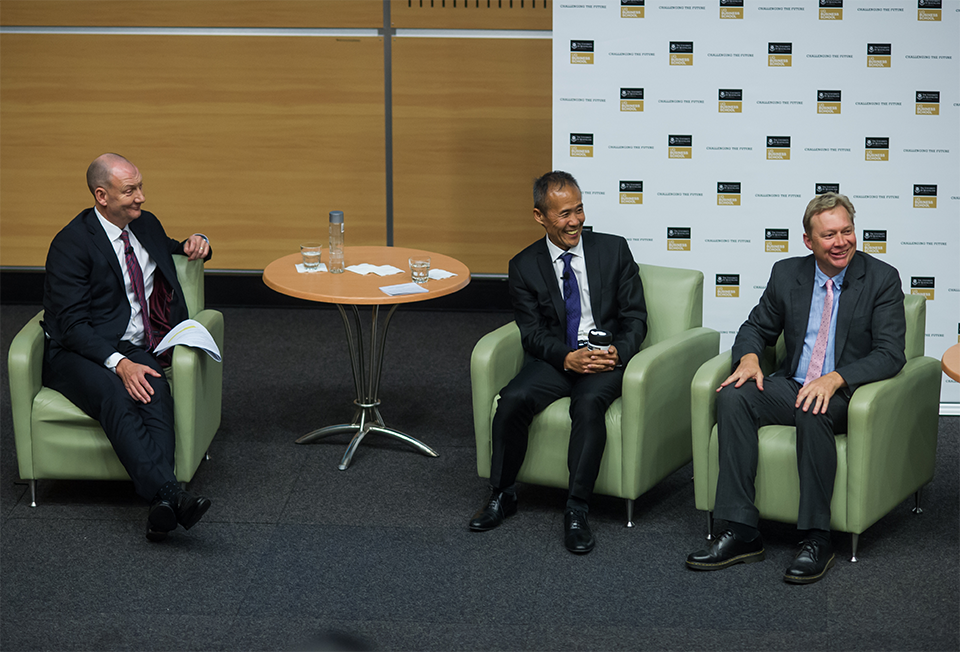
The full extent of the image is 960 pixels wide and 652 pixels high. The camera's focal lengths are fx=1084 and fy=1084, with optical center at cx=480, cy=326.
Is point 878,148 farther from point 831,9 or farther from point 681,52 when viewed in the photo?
point 681,52

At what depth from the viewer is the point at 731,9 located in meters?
4.53

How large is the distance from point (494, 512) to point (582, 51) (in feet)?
6.60

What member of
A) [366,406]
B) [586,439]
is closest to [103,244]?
[366,406]

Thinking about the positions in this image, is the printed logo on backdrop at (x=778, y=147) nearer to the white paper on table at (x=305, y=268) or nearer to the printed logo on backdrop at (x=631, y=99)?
the printed logo on backdrop at (x=631, y=99)

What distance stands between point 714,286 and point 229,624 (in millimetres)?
2634

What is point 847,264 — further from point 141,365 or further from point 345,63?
point 345,63

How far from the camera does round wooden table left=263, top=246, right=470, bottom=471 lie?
404cm

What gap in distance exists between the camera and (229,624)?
3.20 m

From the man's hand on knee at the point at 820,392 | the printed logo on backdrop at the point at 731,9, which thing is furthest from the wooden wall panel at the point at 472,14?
the man's hand on knee at the point at 820,392

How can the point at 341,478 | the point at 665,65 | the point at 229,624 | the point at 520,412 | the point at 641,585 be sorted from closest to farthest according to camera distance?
the point at 229,624 → the point at 641,585 → the point at 520,412 → the point at 341,478 → the point at 665,65

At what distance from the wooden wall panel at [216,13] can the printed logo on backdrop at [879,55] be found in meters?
2.84

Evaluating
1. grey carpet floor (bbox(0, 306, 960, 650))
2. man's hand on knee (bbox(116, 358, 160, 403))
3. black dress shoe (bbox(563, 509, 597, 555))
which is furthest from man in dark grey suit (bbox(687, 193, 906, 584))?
man's hand on knee (bbox(116, 358, 160, 403))

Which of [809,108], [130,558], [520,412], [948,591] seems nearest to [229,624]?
[130,558]

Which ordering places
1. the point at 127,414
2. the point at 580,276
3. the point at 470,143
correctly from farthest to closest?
the point at 470,143 < the point at 580,276 < the point at 127,414
